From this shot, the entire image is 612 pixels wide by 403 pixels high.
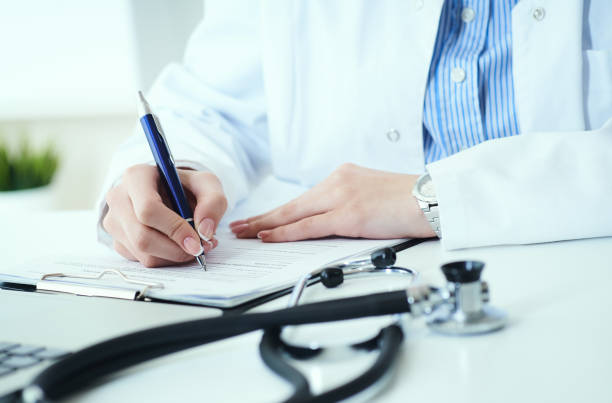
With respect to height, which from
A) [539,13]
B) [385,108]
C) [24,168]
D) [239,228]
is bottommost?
[24,168]

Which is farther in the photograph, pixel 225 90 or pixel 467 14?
pixel 225 90

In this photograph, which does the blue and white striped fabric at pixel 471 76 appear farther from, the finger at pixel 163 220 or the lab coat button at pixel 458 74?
the finger at pixel 163 220

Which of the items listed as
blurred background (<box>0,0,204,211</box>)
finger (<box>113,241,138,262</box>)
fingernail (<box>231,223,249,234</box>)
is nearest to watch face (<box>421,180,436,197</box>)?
fingernail (<box>231,223,249,234</box>)

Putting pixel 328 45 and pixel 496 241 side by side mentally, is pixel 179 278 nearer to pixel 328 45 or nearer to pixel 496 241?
pixel 496 241

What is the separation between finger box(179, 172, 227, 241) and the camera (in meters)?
0.54

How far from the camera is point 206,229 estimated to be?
539 millimetres

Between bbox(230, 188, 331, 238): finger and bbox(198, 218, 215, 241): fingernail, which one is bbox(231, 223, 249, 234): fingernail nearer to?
bbox(230, 188, 331, 238): finger

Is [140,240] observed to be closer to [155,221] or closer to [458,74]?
[155,221]

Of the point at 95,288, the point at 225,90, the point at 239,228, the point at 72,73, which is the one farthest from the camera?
the point at 72,73

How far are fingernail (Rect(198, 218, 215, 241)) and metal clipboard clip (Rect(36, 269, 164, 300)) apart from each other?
3.5 inches

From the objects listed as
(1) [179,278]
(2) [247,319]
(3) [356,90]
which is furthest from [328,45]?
(2) [247,319]

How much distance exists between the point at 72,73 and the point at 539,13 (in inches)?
80.9

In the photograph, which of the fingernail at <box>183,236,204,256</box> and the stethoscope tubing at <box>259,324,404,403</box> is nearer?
the stethoscope tubing at <box>259,324,404,403</box>

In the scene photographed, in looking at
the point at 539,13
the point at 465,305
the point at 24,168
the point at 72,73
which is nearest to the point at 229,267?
the point at 465,305
